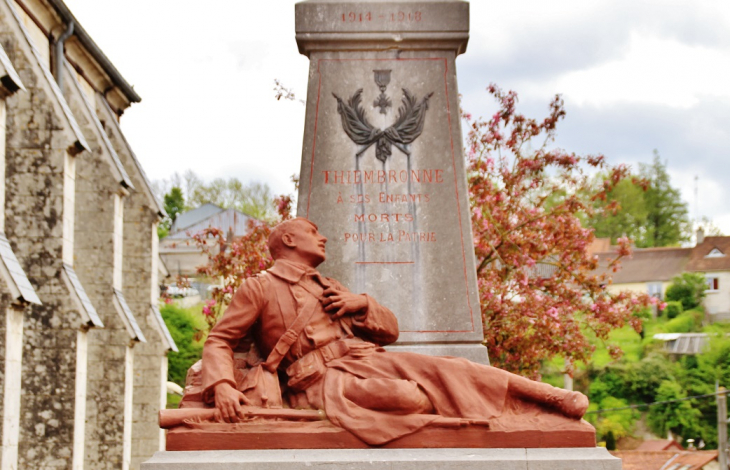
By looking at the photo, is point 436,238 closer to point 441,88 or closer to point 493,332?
point 441,88

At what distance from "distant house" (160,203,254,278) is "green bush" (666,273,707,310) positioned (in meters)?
23.4

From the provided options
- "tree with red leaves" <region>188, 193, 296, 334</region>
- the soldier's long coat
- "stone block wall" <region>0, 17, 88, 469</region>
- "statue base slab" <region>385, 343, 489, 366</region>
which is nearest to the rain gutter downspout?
"stone block wall" <region>0, 17, 88, 469</region>

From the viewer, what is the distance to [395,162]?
8531mm

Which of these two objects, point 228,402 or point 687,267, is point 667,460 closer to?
point 228,402

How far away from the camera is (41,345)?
17.2 metres

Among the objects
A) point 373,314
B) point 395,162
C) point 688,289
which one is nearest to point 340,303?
point 373,314

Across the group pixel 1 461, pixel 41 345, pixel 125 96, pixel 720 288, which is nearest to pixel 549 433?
pixel 1 461

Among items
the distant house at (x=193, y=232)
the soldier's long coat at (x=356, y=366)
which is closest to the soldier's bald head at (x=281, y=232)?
the soldier's long coat at (x=356, y=366)

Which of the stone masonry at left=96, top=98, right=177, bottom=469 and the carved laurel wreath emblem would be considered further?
the stone masonry at left=96, top=98, right=177, bottom=469

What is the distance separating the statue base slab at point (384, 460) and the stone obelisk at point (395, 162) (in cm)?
189

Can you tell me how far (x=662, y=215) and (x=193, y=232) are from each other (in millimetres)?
29788

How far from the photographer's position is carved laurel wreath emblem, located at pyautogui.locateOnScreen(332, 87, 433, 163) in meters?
8.53

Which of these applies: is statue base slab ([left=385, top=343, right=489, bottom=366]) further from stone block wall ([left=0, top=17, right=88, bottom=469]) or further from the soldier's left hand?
stone block wall ([left=0, top=17, right=88, bottom=469])

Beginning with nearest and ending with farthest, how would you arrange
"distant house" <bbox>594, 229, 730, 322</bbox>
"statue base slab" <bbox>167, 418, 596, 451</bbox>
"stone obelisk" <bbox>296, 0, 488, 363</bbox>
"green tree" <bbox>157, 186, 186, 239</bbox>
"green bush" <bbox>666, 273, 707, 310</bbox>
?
"statue base slab" <bbox>167, 418, 596, 451</bbox>, "stone obelisk" <bbox>296, 0, 488, 363</bbox>, "green bush" <bbox>666, 273, 707, 310</bbox>, "distant house" <bbox>594, 229, 730, 322</bbox>, "green tree" <bbox>157, 186, 186, 239</bbox>
